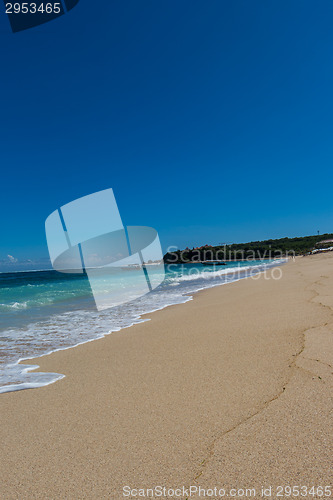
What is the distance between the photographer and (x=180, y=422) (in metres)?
2.10

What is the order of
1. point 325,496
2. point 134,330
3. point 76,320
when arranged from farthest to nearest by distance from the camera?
1. point 76,320
2. point 134,330
3. point 325,496

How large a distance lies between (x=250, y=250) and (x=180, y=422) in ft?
337

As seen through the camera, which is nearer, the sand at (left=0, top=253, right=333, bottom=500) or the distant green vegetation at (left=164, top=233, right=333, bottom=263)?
the sand at (left=0, top=253, right=333, bottom=500)

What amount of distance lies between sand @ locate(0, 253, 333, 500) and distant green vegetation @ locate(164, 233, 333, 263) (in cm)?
8159

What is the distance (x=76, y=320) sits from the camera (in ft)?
27.3

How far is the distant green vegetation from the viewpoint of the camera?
84812 millimetres

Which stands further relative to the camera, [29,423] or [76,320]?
[76,320]

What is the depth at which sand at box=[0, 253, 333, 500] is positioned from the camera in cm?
157

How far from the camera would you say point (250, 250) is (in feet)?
328

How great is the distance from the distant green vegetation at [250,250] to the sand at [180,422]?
81593 millimetres

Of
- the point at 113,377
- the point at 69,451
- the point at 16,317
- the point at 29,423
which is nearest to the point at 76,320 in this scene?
the point at 16,317

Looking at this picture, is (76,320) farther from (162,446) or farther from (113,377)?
(162,446)

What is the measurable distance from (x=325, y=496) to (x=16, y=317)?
33.9ft

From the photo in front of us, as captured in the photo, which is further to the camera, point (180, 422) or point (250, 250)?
point (250, 250)
